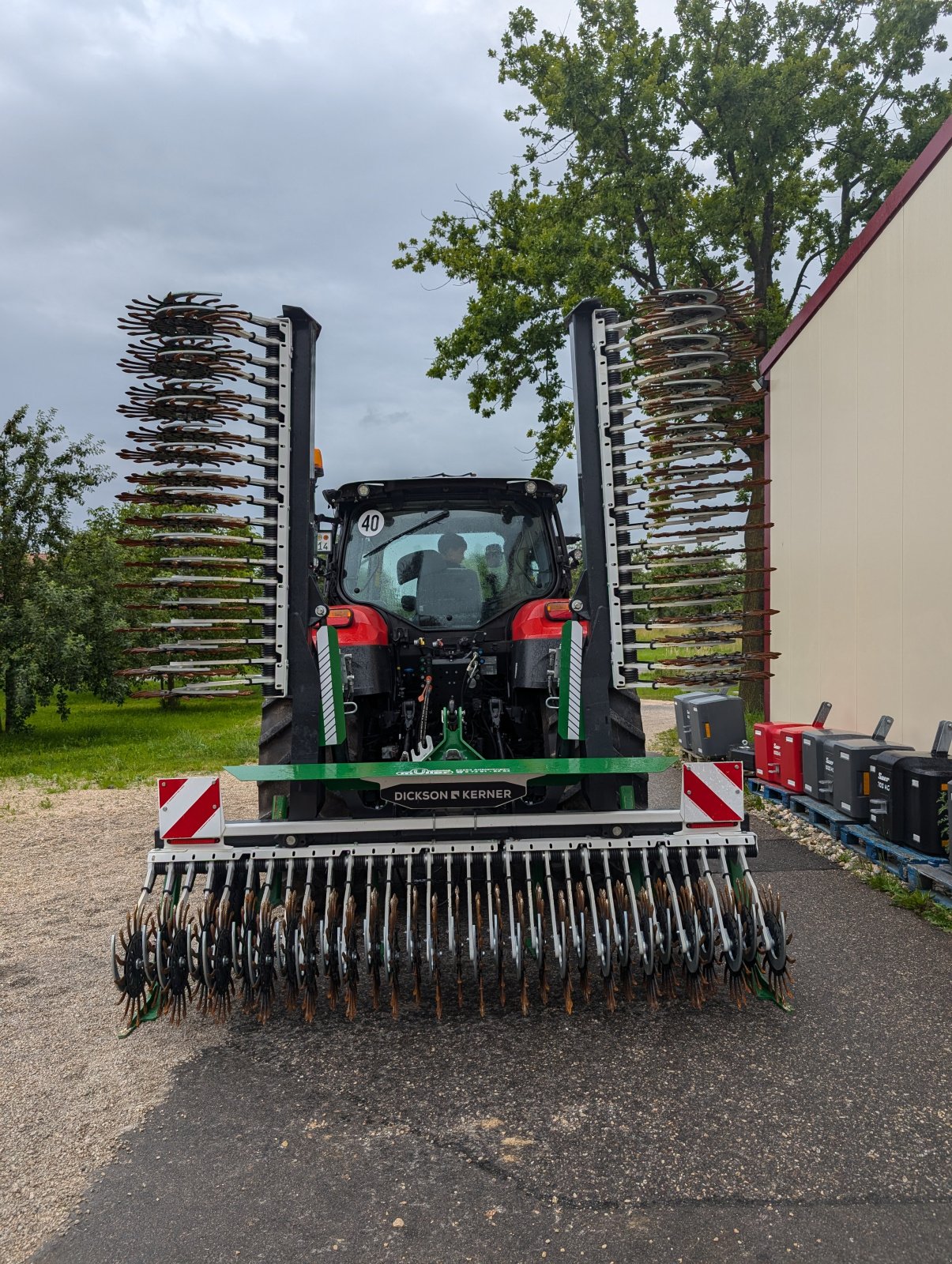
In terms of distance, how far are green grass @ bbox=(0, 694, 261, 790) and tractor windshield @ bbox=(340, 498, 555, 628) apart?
691 cm

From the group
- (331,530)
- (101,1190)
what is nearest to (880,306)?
(331,530)

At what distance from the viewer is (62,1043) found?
368 cm

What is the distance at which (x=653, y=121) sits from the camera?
44.6 ft

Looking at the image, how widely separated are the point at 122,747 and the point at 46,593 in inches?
103

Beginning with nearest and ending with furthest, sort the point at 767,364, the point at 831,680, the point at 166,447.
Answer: the point at 166,447 → the point at 831,680 → the point at 767,364

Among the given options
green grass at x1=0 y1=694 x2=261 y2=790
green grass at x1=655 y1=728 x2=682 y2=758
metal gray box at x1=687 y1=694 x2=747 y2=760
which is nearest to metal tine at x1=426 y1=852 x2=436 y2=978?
metal gray box at x1=687 y1=694 x2=747 y2=760

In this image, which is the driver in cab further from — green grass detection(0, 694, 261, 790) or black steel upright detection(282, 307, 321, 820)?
green grass detection(0, 694, 261, 790)

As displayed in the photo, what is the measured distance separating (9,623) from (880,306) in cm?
1230

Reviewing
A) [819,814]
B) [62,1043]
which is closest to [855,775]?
[819,814]

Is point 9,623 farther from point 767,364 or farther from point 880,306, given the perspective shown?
point 880,306

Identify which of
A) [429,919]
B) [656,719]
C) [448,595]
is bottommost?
[656,719]

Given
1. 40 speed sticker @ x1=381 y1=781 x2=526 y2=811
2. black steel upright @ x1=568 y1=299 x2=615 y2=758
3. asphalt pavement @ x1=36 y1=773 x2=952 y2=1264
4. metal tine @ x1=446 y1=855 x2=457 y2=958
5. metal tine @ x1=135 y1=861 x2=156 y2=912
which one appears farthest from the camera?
black steel upright @ x1=568 y1=299 x2=615 y2=758

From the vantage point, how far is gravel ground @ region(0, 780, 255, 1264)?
2.70 meters

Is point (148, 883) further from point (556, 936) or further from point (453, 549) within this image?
point (453, 549)
